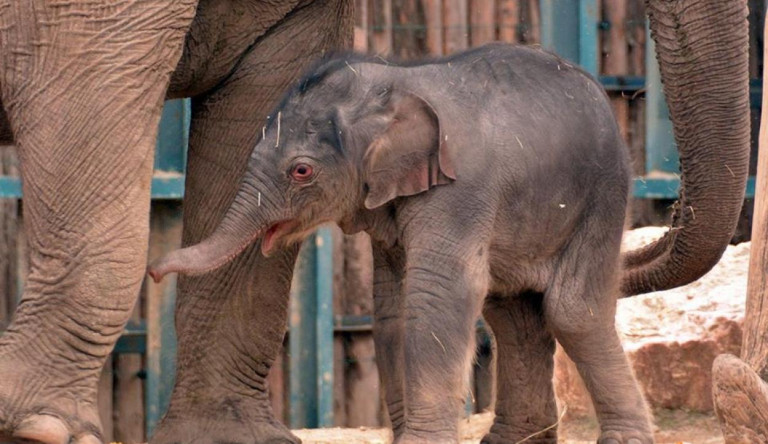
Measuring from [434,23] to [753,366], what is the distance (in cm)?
349

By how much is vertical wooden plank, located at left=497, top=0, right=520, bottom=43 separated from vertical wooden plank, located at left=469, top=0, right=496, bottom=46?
0.11 ft

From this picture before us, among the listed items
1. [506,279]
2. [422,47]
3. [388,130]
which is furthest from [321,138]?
[422,47]

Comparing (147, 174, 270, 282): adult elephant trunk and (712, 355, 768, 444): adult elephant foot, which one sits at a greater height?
(147, 174, 270, 282): adult elephant trunk

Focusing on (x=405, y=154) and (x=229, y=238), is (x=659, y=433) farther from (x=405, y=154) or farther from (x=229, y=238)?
(x=229, y=238)

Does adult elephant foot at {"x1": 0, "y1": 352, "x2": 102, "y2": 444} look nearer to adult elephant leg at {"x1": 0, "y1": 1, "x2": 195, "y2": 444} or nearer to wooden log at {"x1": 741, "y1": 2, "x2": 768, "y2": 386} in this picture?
adult elephant leg at {"x1": 0, "y1": 1, "x2": 195, "y2": 444}

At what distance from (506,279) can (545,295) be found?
0.43 ft

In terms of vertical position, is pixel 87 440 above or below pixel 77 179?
below

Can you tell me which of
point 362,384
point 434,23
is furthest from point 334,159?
point 434,23

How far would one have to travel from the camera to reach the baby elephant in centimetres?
480

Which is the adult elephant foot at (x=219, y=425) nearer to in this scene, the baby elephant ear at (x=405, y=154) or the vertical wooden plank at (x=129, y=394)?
the baby elephant ear at (x=405, y=154)

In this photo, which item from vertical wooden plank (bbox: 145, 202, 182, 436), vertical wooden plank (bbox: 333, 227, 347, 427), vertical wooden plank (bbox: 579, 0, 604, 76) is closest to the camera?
vertical wooden plank (bbox: 145, 202, 182, 436)

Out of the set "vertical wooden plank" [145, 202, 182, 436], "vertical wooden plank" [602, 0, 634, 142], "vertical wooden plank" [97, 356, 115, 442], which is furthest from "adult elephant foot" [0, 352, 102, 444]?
"vertical wooden plank" [602, 0, 634, 142]

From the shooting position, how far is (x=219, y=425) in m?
5.86

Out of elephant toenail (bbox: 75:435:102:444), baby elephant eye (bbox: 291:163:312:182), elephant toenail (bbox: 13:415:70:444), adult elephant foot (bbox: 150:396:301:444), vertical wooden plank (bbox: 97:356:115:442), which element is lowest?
elephant toenail (bbox: 75:435:102:444)
